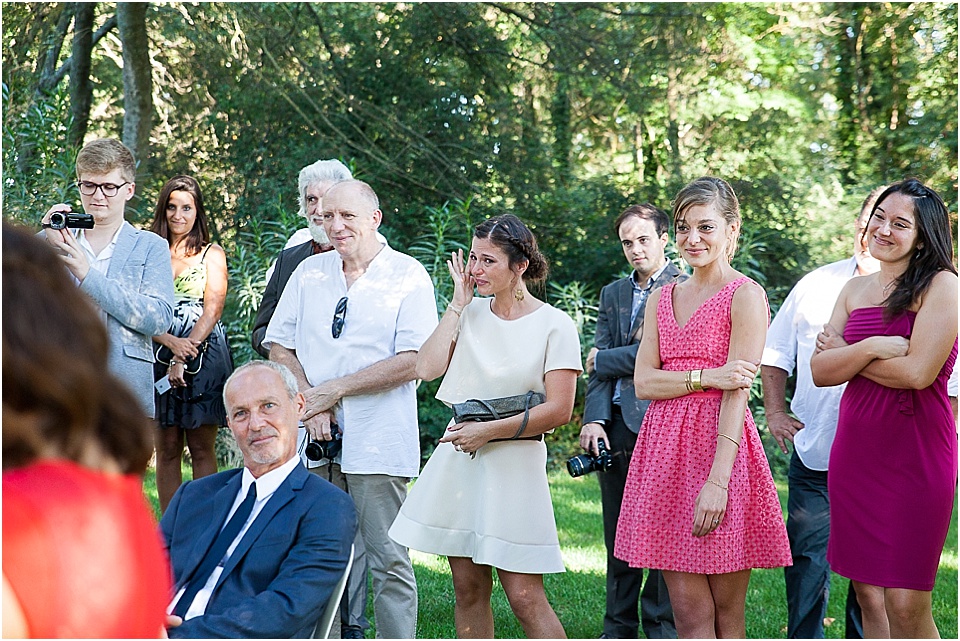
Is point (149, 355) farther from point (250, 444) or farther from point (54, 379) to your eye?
point (54, 379)

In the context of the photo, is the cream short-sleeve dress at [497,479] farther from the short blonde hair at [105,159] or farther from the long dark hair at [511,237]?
Result: the short blonde hair at [105,159]

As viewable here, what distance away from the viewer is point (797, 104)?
1528cm

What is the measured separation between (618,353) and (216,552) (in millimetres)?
2192

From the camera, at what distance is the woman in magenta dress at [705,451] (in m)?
3.18

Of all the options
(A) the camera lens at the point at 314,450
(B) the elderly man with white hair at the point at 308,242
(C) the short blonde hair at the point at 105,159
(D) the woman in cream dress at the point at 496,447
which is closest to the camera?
(D) the woman in cream dress at the point at 496,447

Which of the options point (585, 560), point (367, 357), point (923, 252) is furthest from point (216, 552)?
point (585, 560)

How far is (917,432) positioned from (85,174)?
11.1ft

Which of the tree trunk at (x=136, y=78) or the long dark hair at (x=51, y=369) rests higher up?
the tree trunk at (x=136, y=78)

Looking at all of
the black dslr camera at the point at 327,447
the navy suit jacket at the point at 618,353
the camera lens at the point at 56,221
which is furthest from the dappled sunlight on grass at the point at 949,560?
the camera lens at the point at 56,221

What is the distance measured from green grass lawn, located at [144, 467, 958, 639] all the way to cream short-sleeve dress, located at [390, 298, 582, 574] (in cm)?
119

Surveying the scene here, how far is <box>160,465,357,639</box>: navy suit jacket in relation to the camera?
2.59 metres

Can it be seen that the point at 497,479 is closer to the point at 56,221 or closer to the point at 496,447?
the point at 496,447

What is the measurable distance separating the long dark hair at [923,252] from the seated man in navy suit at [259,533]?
6.52 feet

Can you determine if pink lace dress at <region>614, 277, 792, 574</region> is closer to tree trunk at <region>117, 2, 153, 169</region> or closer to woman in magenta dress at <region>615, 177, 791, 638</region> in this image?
woman in magenta dress at <region>615, 177, 791, 638</region>
